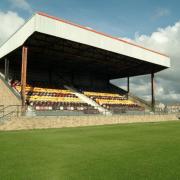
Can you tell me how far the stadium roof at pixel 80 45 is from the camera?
25.6 metres

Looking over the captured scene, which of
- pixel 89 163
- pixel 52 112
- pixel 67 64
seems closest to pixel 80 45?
pixel 52 112

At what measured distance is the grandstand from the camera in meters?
26.8

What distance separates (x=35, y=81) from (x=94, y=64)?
992 cm

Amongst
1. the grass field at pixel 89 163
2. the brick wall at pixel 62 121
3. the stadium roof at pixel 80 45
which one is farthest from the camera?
the stadium roof at pixel 80 45

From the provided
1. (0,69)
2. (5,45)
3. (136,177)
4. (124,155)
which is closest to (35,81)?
(0,69)

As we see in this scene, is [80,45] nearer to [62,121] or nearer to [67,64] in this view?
[62,121]

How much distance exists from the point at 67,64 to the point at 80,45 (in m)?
11.8

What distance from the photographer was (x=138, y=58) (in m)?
35.1

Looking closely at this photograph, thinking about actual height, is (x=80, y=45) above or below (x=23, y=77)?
above

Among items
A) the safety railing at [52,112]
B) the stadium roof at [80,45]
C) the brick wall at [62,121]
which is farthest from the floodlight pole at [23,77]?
the brick wall at [62,121]

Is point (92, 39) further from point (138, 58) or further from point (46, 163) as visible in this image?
point (46, 163)

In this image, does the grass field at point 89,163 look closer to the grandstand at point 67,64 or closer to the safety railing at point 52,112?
the safety railing at point 52,112

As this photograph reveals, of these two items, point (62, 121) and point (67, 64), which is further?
point (67, 64)

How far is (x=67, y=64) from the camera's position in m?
41.8
